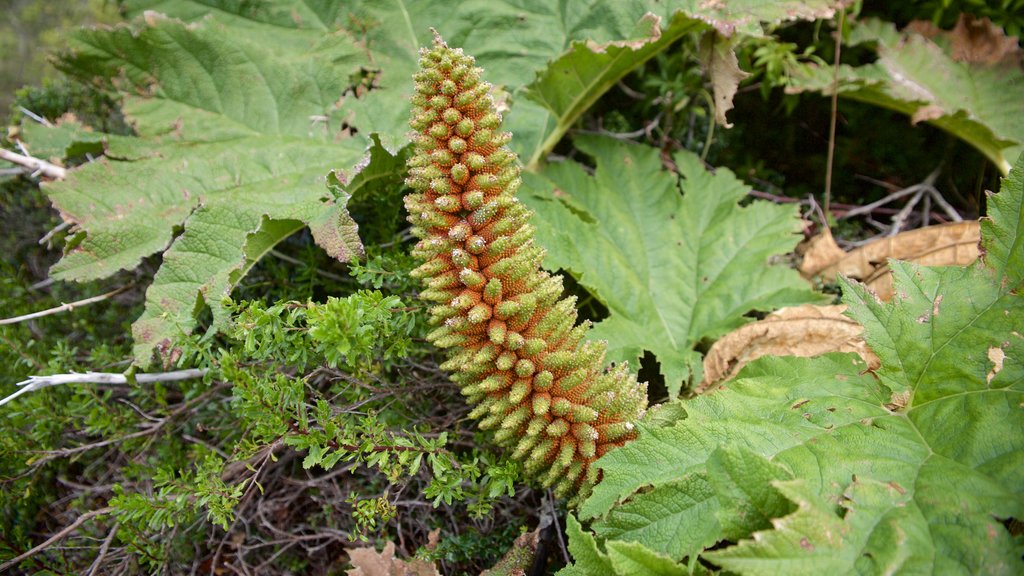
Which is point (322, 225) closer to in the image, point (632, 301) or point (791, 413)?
point (632, 301)

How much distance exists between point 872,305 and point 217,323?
1604 millimetres

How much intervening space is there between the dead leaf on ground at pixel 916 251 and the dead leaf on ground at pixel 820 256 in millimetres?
18

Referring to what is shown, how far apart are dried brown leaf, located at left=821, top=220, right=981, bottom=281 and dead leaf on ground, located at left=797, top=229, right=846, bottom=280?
2cm

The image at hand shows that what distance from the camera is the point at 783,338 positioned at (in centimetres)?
211

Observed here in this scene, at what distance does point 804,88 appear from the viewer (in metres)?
2.71

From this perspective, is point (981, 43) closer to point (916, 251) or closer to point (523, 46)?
point (916, 251)

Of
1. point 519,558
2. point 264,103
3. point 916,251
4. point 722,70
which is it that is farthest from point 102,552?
point 916,251

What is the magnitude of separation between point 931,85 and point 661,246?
4.30 ft

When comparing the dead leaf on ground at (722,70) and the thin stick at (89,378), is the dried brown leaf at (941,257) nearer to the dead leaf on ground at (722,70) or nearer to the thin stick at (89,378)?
the dead leaf on ground at (722,70)

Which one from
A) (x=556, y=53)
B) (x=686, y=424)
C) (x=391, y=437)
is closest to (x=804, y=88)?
(x=556, y=53)

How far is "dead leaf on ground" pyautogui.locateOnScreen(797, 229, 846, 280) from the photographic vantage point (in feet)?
8.36

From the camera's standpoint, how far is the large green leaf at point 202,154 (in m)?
2.02

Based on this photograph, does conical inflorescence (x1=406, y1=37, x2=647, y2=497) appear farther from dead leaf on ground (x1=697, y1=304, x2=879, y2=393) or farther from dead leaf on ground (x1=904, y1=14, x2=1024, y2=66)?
dead leaf on ground (x1=904, y1=14, x2=1024, y2=66)

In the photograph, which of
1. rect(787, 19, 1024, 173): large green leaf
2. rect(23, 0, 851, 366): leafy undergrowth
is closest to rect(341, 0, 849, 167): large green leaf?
rect(23, 0, 851, 366): leafy undergrowth
